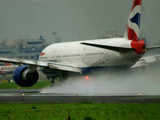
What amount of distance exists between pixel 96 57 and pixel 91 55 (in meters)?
0.66

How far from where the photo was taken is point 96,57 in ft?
134

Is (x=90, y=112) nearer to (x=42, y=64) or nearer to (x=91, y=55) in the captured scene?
(x=42, y=64)

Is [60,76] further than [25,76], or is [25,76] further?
[60,76]

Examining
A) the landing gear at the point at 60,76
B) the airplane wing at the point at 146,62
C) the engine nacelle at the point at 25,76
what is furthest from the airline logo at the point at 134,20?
the engine nacelle at the point at 25,76

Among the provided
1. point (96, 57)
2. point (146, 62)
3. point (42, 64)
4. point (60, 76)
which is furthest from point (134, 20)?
point (60, 76)

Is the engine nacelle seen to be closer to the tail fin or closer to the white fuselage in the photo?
the white fuselage

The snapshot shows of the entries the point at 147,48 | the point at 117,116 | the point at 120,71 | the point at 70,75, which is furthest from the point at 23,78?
the point at 117,116

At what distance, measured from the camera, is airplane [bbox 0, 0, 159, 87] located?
126 ft

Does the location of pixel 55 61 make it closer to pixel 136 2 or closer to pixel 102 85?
pixel 102 85

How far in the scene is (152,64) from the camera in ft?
143

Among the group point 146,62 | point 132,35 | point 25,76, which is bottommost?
point 25,76

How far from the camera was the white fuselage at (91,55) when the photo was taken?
1538 inches

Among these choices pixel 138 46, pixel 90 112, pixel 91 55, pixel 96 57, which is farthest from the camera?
pixel 91 55

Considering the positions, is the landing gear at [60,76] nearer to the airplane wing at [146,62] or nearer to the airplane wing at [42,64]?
the airplane wing at [42,64]
